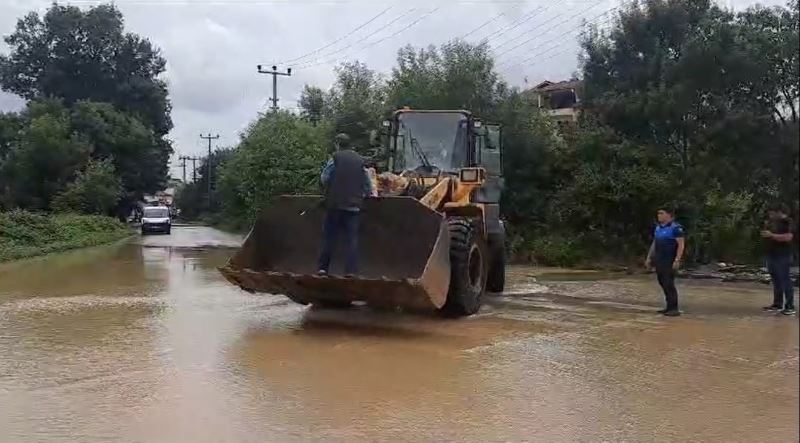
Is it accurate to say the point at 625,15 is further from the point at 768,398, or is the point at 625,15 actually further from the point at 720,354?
the point at 768,398

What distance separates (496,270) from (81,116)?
120 ft

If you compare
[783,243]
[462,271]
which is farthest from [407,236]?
[783,243]

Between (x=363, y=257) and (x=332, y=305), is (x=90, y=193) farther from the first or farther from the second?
(x=363, y=257)

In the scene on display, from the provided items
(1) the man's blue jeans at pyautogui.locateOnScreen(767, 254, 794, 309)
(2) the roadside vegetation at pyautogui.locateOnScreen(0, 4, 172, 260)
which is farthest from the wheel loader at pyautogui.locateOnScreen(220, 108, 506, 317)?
(2) the roadside vegetation at pyautogui.locateOnScreen(0, 4, 172, 260)

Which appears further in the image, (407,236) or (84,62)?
(84,62)

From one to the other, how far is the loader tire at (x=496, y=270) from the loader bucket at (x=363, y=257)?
2846mm

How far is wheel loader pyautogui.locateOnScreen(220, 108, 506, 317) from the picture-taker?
8.84m

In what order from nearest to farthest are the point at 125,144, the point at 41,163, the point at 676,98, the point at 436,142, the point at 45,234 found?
the point at 436,142
the point at 676,98
the point at 45,234
the point at 41,163
the point at 125,144

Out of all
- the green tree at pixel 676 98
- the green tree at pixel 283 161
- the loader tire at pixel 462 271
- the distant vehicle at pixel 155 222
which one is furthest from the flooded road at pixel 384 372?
the distant vehicle at pixel 155 222

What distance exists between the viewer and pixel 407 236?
32.1ft

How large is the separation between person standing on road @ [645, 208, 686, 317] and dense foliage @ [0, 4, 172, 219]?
33.9m

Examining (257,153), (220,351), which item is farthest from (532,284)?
(257,153)

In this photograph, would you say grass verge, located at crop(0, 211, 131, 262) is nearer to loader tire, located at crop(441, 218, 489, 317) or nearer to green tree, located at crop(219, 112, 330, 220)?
green tree, located at crop(219, 112, 330, 220)

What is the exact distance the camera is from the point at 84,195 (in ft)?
128
